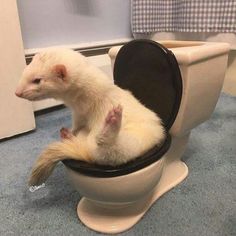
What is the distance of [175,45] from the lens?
87 centimetres

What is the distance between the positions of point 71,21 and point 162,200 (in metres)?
1.03

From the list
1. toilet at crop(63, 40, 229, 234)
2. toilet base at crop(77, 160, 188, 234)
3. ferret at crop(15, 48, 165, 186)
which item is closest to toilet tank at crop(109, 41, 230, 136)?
toilet at crop(63, 40, 229, 234)

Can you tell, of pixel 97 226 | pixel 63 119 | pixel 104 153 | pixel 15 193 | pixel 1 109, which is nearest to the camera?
pixel 104 153

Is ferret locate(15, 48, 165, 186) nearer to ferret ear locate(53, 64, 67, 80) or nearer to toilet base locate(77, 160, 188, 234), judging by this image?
ferret ear locate(53, 64, 67, 80)

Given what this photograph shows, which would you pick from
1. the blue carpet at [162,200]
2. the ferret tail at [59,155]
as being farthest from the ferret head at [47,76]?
the blue carpet at [162,200]

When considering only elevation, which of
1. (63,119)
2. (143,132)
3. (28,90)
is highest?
(28,90)

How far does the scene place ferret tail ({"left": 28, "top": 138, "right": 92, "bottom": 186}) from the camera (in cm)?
60

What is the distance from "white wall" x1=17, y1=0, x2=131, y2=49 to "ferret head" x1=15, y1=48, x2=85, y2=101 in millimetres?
788

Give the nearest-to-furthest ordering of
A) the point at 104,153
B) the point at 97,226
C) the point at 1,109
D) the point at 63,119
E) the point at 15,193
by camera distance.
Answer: the point at 104,153
the point at 97,226
the point at 15,193
the point at 1,109
the point at 63,119

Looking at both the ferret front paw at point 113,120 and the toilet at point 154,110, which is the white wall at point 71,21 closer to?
the toilet at point 154,110

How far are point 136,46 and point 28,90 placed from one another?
33 cm

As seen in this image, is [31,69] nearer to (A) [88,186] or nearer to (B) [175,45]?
(A) [88,186]

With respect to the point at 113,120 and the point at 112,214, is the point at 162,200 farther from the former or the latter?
the point at 113,120

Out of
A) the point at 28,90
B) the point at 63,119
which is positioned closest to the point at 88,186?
the point at 28,90
